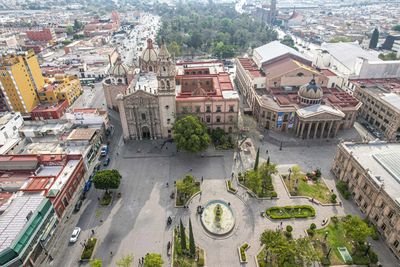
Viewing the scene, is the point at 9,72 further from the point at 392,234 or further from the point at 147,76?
the point at 392,234

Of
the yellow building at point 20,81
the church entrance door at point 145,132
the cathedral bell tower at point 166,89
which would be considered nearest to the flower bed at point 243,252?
the cathedral bell tower at point 166,89

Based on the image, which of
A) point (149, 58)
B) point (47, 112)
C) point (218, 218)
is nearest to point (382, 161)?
point (218, 218)

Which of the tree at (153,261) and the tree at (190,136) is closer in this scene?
the tree at (153,261)

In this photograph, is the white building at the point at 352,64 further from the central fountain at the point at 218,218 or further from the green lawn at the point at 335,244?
the central fountain at the point at 218,218

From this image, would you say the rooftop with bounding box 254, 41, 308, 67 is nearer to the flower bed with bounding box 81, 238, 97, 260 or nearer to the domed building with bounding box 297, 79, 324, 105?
the domed building with bounding box 297, 79, 324, 105

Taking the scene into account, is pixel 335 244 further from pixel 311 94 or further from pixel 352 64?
pixel 352 64

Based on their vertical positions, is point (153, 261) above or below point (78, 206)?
above

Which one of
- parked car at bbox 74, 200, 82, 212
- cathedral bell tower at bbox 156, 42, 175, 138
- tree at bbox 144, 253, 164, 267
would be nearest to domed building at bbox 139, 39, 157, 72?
cathedral bell tower at bbox 156, 42, 175, 138
